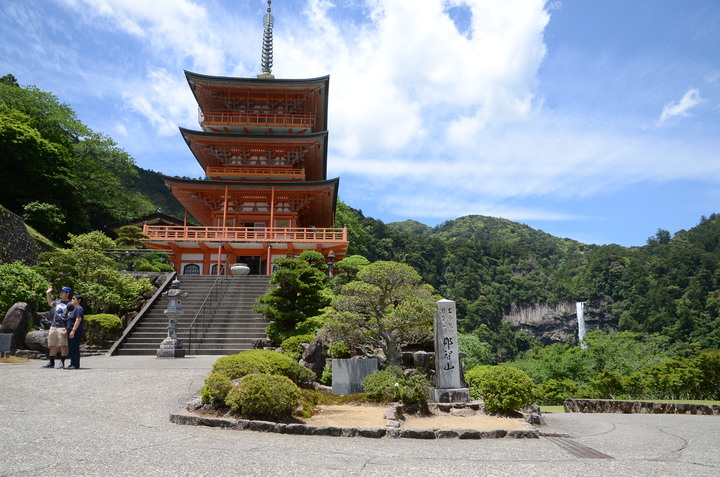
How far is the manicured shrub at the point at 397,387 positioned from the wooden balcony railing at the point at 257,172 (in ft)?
66.9

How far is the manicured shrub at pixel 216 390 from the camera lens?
232 inches

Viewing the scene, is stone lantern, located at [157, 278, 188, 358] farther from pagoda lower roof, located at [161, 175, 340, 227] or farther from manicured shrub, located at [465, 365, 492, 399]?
pagoda lower roof, located at [161, 175, 340, 227]

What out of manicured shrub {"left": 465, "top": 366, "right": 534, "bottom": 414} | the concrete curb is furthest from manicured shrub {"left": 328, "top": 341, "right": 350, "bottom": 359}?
the concrete curb

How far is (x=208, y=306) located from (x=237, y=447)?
1275cm

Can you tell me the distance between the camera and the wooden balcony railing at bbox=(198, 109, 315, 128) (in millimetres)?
27344

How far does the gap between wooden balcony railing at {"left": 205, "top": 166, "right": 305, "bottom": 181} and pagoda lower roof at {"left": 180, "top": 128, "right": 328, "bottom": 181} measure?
117 centimetres

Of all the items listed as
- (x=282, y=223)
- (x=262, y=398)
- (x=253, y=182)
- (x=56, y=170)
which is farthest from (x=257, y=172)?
(x=262, y=398)

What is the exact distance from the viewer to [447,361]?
8.22 m

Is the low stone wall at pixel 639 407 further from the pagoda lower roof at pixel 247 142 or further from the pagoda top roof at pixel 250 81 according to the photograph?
the pagoda top roof at pixel 250 81

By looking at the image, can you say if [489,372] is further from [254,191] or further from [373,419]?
[254,191]

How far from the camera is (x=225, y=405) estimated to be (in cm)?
593

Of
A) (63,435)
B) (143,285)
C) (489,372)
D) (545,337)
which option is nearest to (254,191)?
(143,285)

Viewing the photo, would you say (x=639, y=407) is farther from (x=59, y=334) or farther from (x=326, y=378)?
(x=59, y=334)

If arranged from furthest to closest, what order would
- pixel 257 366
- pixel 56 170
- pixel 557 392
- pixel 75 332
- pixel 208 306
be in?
pixel 56 170
pixel 557 392
pixel 208 306
pixel 75 332
pixel 257 366
